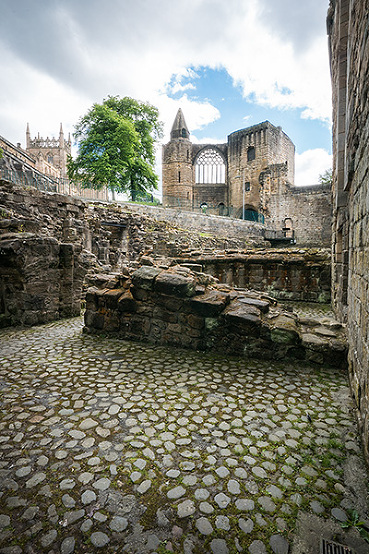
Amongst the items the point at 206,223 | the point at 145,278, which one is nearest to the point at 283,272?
the point at 145,278

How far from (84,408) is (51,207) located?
1127cm

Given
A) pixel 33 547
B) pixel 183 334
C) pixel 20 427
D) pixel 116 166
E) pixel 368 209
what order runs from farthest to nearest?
pixel 116 166 < pixel 183 334 < pixel 20 427 < pixel 368 209 < pixel 33 547

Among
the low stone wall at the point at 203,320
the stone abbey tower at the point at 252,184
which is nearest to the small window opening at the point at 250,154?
the stone abbey tower at the point at 252,184

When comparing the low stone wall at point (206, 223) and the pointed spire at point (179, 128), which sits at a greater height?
the pointed spire at point (179, 128)

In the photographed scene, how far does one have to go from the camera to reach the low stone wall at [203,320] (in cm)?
418

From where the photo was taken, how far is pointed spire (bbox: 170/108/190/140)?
36.1 metres

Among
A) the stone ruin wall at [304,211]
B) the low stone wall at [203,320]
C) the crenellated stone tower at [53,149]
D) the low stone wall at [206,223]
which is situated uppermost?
the crenellated stone tower at [53,149]

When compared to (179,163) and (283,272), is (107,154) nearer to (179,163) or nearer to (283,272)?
(283,272)

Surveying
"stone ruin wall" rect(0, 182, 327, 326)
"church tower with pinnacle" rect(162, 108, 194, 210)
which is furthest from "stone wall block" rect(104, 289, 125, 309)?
"church tower with pinnacle" rect(162, 108, 194, 210)

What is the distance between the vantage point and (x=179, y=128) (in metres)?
36.1

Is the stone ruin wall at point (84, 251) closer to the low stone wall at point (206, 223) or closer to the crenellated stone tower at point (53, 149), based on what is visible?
the low stone wall at point (206, 223)

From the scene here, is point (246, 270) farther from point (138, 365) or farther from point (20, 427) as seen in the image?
point (20, 427)

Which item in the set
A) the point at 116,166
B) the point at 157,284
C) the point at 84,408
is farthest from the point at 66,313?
the point at 116,166

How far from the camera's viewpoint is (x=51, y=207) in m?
12.0
